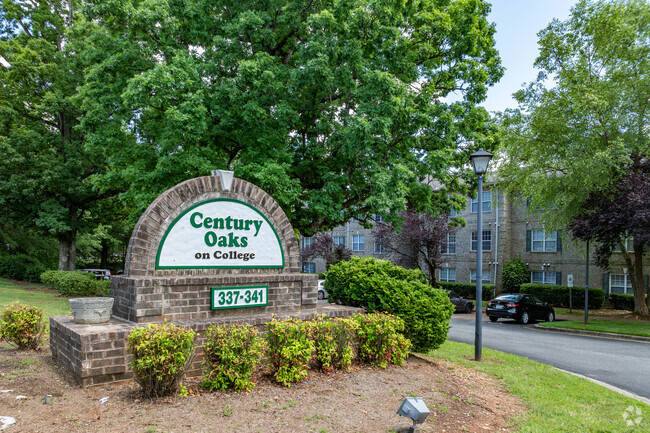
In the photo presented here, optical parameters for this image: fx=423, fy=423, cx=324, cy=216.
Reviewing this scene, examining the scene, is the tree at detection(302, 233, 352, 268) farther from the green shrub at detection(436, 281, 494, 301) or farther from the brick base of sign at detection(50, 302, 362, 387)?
the brick base of sign at detection(50, 302, 362, 387)

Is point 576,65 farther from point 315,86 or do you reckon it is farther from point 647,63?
point 315,86

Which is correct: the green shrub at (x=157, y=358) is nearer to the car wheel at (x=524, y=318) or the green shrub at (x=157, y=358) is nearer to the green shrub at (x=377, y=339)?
the green shrub at (x=377, y=339)

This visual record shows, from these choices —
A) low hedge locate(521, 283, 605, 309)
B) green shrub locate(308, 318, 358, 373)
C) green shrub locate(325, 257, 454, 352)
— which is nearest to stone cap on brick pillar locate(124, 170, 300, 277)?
green shrub locate(325, 257, 454, 352)

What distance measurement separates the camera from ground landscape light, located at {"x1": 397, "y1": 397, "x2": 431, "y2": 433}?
173 inches

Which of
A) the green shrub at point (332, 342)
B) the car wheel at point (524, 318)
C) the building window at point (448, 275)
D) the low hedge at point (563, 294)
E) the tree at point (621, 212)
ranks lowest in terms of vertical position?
the car wheel at point (524, 318)

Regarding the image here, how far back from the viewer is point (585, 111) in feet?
62.4

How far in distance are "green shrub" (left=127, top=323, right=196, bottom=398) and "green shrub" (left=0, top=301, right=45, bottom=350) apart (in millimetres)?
3221

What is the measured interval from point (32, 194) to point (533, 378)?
2238 centimetres

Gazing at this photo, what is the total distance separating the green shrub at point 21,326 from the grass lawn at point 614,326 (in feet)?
60.5

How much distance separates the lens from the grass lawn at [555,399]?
547 cm

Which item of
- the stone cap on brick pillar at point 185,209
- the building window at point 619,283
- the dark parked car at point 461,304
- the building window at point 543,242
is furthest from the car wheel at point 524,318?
the stone cap on brick pillar at point 185,209

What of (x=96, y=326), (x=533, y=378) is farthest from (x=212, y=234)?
(x=533, y=378)

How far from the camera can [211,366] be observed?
547 cm

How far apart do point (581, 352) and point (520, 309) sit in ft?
25.9
